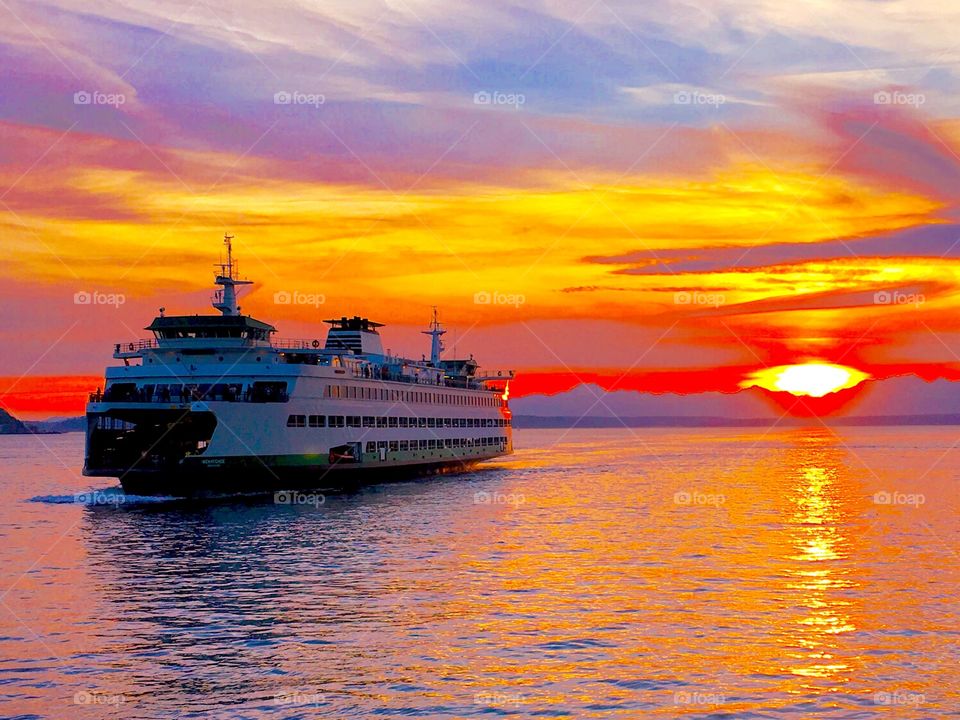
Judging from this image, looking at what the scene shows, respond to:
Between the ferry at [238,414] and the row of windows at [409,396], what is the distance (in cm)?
18

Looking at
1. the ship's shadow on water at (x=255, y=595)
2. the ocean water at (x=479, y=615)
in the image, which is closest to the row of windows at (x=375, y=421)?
the ship's shadow on water at (x=255, y=595)

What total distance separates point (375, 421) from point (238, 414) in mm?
18489

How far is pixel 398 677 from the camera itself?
23094mm

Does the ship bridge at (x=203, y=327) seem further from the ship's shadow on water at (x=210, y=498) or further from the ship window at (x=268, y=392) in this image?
the ship's shadow on water at (x=210, y=498)

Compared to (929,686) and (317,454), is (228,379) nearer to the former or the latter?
(317,454)

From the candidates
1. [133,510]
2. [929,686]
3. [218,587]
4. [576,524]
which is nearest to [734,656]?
[929,686]

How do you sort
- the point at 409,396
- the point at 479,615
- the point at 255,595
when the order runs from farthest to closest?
the point at 409,396, the point at 255,595, the point at 479,615

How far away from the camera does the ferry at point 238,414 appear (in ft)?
206

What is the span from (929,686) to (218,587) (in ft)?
72.9

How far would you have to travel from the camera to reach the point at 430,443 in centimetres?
9575

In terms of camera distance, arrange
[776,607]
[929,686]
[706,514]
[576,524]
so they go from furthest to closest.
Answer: [706,514], [576,524], [776,607], [929,686]

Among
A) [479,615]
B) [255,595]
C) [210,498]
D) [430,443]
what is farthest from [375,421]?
[479,615]

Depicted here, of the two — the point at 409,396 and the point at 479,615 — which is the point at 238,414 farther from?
the point at 479,615

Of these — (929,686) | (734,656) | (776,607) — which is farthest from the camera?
(776,607)
